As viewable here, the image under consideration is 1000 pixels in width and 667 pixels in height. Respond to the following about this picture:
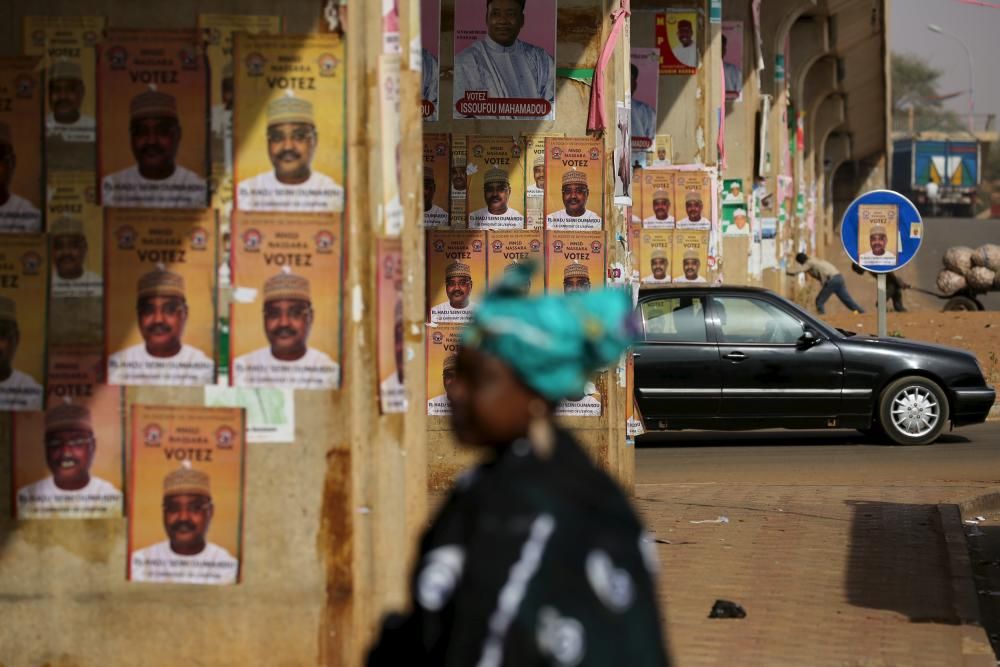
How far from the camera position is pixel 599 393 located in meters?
11.7

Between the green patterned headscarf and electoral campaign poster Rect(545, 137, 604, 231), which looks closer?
the green patterned headscarf

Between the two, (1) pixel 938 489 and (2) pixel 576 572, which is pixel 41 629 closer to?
(2) pixel 576 572

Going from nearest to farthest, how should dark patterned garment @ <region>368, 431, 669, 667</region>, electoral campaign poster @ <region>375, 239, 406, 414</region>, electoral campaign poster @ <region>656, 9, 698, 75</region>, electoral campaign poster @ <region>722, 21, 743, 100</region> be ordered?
1. dark patterned garment @ <region>368, 431, 669, 667</region>
2. electoral campaign poster @ <region>375, 239, 406, 414</region>
3. electoral campaign poster @ <region>656, 9, 698, 75</region>
4. electoral campaign poster @ <region>722, 21, 743, 100</region>

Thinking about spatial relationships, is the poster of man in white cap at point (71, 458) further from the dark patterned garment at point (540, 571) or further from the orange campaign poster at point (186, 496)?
the dark patterned garment at point (540, 571)

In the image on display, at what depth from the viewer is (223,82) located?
618 centimetres

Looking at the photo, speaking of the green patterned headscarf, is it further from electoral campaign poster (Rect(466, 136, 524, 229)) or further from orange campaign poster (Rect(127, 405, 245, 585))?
electoral campaign poster (Rect(466, 136, 524, 229))

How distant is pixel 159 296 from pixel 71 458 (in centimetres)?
67

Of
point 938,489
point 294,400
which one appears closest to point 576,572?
point 294,400

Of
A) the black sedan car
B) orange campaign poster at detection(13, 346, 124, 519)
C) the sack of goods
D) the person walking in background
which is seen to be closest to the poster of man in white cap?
orange campaign poster at detection(13, 346, 124, 519)

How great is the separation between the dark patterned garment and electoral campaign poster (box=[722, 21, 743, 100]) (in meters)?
23.3

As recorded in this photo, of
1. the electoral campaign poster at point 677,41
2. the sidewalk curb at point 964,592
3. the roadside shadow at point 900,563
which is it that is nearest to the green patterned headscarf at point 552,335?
the sidewalk curb at point 964,592

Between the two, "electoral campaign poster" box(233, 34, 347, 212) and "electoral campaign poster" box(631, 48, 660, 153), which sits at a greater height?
"electoral campaign poster" box(631, 48, 660, 153)

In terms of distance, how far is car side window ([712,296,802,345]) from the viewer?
16047 millimetres

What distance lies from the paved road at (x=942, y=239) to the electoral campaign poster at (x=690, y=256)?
34056mm
